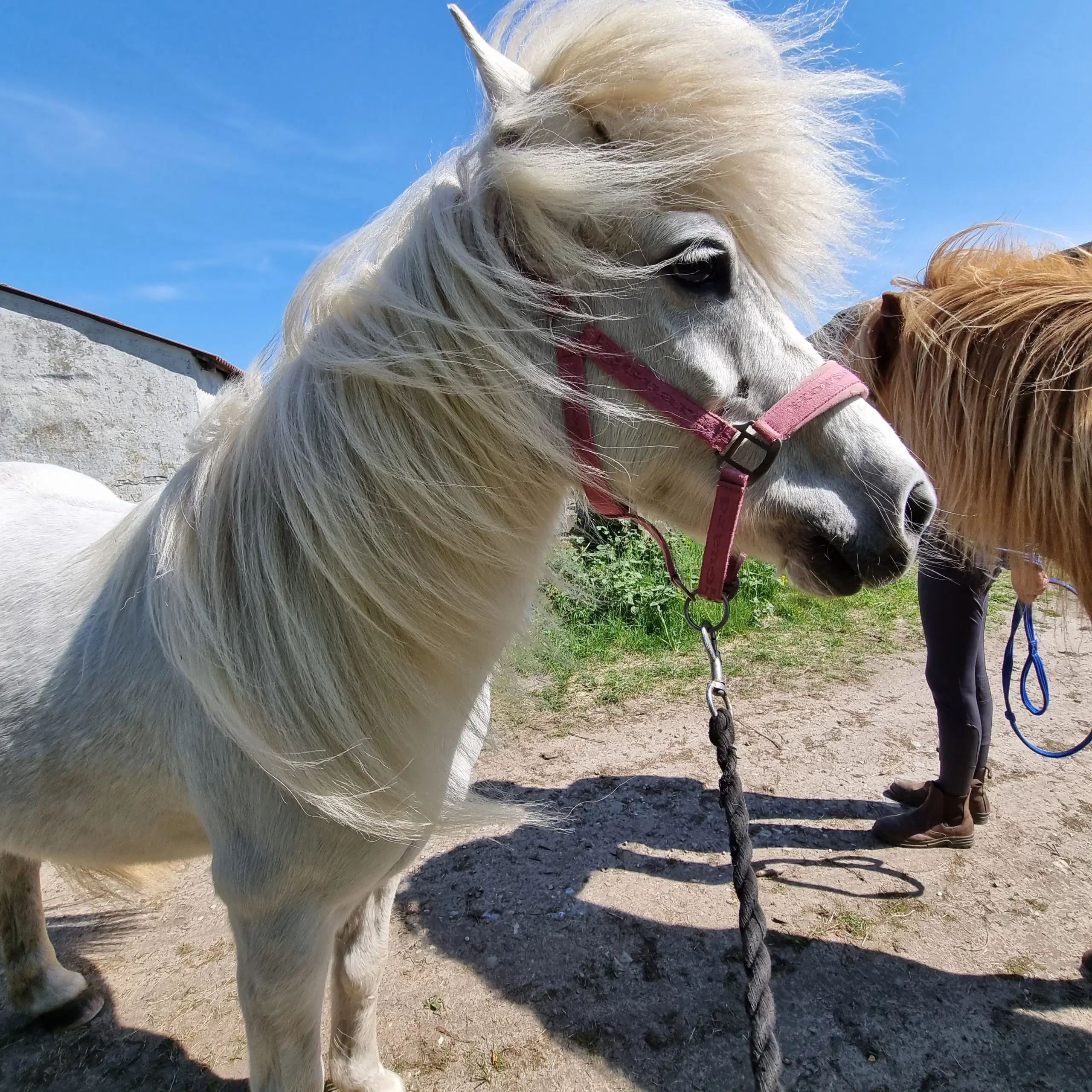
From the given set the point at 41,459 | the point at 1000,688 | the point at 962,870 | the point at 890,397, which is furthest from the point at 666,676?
the point at 41,459

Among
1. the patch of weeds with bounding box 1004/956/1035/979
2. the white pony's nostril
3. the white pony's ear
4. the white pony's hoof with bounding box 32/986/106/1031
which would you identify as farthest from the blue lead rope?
the white pony's hoof with bounding box 32/986/106/1031

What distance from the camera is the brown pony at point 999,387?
4.79ft

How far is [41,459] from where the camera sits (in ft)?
21.5

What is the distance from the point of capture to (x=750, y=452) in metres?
0.95

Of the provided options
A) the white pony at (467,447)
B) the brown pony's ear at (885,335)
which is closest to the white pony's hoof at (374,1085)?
the white pony at (467,447)

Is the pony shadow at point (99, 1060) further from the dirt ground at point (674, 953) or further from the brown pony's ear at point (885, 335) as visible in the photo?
the brown pony's ear at point (885, 335)

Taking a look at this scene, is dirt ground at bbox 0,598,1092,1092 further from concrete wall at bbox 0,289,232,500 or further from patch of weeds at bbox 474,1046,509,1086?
concrete wall at bbox 0,289,232,500

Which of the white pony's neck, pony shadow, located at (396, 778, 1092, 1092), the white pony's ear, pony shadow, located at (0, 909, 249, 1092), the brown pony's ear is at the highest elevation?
the brown pony's ear

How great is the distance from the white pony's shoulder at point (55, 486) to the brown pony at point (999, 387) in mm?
2342

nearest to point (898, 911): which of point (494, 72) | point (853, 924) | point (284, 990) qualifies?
point (853, 924)

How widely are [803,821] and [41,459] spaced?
7955 mm

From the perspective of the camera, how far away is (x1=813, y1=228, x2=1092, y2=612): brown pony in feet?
4.79

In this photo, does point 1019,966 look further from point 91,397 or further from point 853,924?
point 91,397

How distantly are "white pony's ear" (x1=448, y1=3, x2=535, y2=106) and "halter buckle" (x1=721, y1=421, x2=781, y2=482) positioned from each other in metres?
0.63
